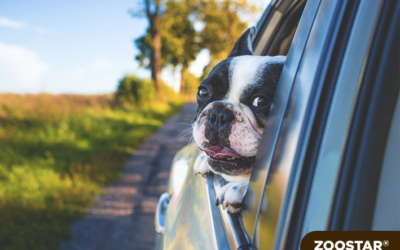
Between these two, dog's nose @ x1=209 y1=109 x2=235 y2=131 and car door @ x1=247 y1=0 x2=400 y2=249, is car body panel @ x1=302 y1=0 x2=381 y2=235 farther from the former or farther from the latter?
dog's nose @ x1=209 y1=109 x2=235 y2=131

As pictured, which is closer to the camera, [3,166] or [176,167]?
[176,167]

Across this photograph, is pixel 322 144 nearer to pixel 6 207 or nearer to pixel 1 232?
pixel 1 232

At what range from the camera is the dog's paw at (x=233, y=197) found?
1160 mm

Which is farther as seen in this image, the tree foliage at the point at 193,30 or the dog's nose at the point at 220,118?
the tree foliage at the point at 193,30

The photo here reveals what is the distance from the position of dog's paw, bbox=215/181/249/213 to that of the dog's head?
15 centimetres

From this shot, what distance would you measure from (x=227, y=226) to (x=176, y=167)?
152cm

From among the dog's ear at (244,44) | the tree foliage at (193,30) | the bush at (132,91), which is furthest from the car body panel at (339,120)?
the bush at (132,91)

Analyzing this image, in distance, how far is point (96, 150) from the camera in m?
6.75

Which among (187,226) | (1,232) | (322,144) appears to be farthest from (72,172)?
(322,144)

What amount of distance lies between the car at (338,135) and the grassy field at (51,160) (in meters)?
3.30

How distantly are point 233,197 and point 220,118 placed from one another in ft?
1.29

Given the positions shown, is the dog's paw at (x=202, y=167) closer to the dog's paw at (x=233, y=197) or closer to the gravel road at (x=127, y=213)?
the dog's paw at (x=233, y=197)

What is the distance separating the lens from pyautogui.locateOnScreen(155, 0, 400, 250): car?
700mm

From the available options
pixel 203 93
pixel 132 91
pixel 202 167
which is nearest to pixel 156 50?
pixel 132 91
